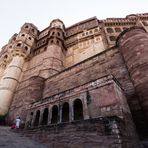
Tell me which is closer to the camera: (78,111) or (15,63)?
(78,111)

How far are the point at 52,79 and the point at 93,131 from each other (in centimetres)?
960

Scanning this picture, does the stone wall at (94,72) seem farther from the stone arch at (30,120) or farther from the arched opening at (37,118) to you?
the stone arch at (30,120)

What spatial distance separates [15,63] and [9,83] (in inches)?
145

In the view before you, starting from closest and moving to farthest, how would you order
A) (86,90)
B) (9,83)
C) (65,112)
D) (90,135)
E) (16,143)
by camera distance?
(90,135) → (16,143) → (86,90) → (65,112) → (9,83)

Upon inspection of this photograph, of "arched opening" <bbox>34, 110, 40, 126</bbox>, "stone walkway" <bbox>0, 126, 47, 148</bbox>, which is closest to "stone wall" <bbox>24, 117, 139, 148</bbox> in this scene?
"stone walkway" <bbox>0, 126, 47, 148</bbox>

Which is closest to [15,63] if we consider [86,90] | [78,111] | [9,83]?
[9,83]

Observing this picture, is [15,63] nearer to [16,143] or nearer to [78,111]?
[78,111]

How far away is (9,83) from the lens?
17406 mm

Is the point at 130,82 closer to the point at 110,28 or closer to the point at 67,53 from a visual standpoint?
the point at 67,53

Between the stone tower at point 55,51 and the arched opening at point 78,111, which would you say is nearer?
the arched opening at point 78,111

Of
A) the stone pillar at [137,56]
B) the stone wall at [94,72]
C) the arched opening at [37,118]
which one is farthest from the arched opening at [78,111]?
the stone pillar at [137,56]

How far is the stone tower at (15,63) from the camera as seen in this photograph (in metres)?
16.2

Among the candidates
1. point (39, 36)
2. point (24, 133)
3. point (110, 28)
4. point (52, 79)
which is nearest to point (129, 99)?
point (24, 133)

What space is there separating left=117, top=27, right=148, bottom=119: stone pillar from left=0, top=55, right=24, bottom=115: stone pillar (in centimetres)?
1380
